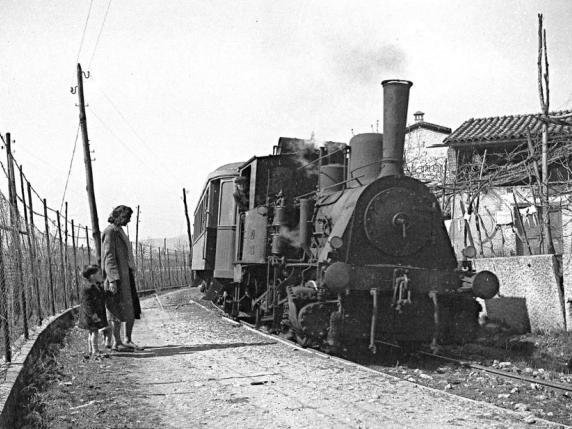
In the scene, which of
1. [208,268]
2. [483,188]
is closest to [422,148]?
[483,188]

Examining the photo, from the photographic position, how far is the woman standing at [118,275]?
768cm

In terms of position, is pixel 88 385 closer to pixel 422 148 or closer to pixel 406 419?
pixel 406 419

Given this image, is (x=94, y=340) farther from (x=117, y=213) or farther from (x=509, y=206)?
(x=509, y=206)

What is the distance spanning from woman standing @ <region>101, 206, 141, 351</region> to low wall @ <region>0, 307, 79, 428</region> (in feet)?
3.12

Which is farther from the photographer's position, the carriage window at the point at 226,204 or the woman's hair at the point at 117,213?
the carriage window at the point at 226,204

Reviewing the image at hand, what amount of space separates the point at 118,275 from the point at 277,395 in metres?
3.35

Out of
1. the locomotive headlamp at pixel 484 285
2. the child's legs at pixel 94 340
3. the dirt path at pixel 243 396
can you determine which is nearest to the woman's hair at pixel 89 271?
the child's legs at pixel 94 340

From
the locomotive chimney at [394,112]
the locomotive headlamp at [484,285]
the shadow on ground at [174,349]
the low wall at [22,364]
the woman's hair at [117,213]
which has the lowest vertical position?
the shadow on ground at [174,349]

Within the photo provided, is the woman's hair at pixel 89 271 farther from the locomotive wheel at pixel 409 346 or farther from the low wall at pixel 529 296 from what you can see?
the low wall at pixel 529 296

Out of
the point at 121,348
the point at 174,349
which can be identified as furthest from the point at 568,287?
the point at 121,348

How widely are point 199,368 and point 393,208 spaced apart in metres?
3.07

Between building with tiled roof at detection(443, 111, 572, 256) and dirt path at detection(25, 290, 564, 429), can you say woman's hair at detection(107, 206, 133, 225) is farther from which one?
building with tiled roof at detection(443, 111, 572, 256)

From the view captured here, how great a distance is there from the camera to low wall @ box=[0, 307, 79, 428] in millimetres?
4055

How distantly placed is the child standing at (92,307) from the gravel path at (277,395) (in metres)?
0.41
